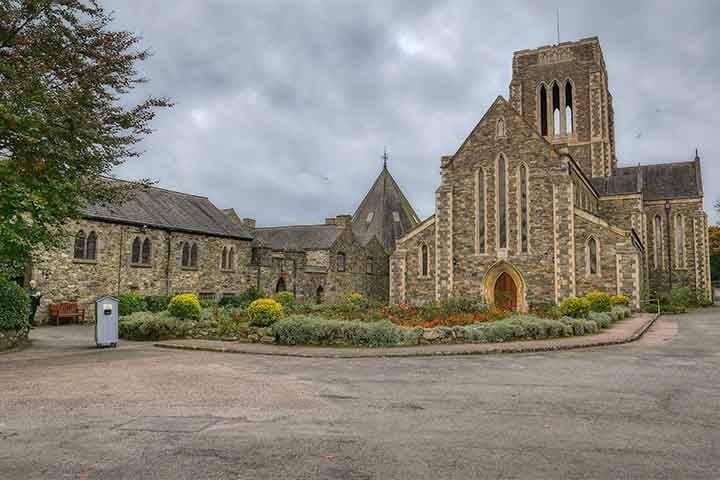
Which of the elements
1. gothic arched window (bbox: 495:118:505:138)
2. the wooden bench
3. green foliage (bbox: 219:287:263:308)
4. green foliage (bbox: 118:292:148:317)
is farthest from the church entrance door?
the wooden bench

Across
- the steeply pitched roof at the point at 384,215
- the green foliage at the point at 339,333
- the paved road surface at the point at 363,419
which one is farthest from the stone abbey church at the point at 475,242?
the paved road surface at the point at 363,419

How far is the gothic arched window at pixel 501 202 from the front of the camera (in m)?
29.3

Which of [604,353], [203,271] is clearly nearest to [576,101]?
[203,271]

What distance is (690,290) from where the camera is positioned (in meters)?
38.8

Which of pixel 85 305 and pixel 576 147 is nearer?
pixel 85 305

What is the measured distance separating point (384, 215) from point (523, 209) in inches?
786

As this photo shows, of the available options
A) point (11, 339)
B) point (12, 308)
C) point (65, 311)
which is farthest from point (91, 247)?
point (11, 339)

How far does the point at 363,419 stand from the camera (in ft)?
22.2

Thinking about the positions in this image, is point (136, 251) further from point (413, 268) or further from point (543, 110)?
point (543, 110)

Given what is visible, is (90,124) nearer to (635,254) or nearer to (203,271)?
(203,271)

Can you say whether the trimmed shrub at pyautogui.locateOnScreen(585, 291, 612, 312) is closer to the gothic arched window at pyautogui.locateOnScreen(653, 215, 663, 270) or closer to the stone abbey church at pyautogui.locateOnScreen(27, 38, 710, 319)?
the stone abbey church at pyautogui.locateOnScreen(27, 38, 710, 319)

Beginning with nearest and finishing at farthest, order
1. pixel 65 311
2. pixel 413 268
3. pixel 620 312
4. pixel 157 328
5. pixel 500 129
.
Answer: pixel 157 328, pixel 620 312, pixel 65 311, pixel 500 129, pixel 413 268

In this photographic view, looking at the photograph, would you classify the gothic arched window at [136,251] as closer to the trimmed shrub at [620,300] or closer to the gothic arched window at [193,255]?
the gothic arched window at [193,255]

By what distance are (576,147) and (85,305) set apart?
36803 mm
